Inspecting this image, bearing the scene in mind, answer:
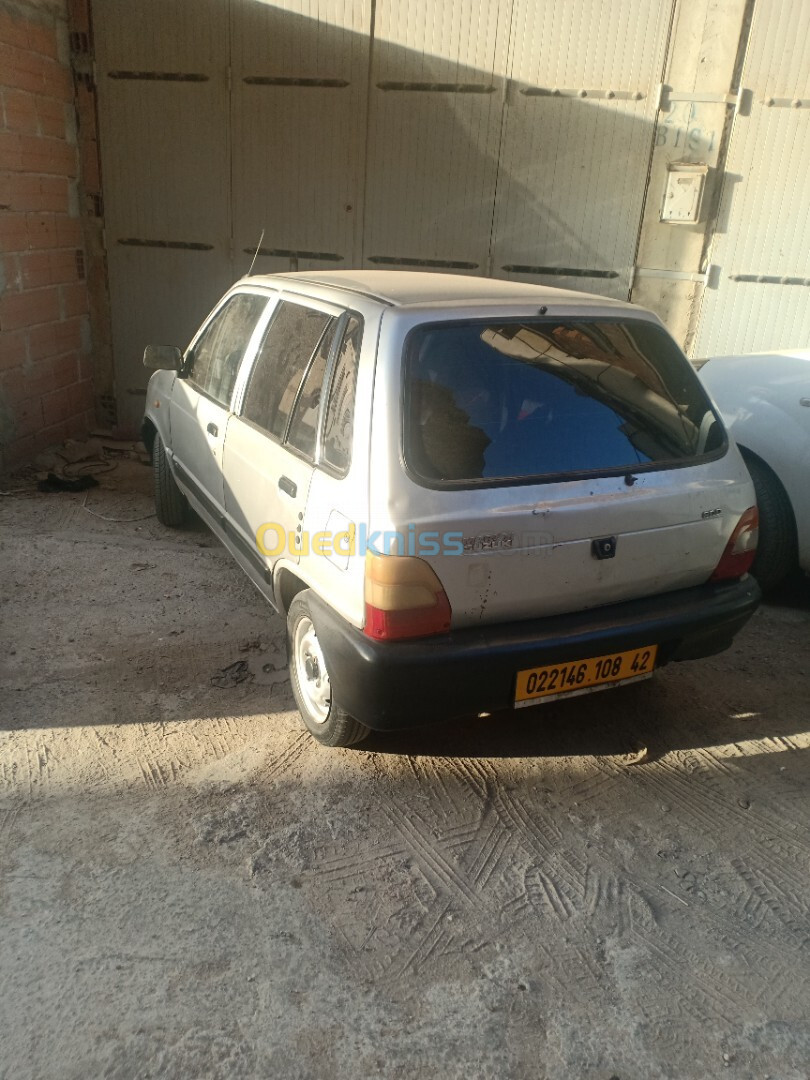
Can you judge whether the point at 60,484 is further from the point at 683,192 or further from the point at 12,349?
the point at 683,192

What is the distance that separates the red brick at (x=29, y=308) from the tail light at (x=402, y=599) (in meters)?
4.82

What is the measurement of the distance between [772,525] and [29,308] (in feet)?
18.1

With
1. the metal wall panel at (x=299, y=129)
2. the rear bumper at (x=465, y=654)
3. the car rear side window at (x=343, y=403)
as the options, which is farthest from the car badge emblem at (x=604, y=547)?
the metal wall panel at (x=299, y=129)

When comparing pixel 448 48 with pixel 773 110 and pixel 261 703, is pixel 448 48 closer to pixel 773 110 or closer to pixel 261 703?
pixel 773 110

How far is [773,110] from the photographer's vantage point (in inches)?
239

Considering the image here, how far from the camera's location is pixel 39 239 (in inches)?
253

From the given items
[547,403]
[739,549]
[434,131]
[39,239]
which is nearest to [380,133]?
[434,131]

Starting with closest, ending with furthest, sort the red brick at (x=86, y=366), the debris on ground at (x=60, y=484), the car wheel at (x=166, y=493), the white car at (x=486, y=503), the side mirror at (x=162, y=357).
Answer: the white car at (x=486, y=503) → the side mirror at (x=162, y=357) → the car wheel at (x=166, y=493) → the debris on ground at (x=60, y=484) → the red brick at (x=86, y=366)

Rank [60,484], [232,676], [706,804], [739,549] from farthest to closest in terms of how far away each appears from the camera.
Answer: [60,484] → [232,676] → [739,549] → [706,804]

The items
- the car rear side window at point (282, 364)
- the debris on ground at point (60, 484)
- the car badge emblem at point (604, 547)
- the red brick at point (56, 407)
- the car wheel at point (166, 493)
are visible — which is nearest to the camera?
the car badge emblem at point (604, 547)

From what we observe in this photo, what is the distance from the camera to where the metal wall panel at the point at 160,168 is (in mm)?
6562

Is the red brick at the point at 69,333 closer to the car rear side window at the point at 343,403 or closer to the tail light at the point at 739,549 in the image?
the car rear side window at the point at 343,403

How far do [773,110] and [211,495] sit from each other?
510 cm

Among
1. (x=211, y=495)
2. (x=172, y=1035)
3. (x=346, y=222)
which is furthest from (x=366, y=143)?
(x=172, y=1035)
